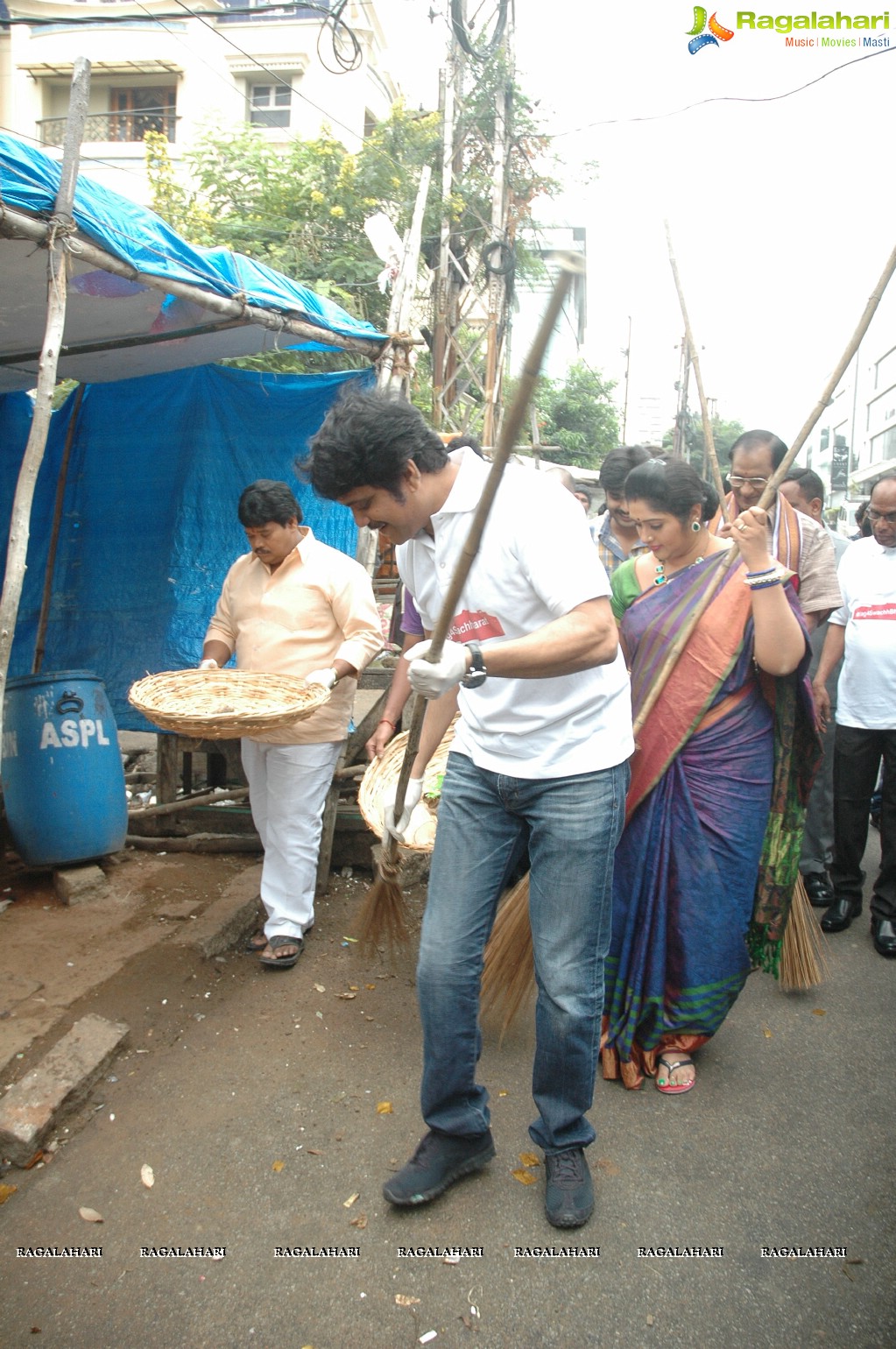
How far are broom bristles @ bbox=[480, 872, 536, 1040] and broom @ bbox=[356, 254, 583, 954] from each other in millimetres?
319

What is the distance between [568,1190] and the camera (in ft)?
7.50

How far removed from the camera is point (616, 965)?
2.93 m

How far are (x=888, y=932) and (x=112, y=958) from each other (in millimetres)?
3146

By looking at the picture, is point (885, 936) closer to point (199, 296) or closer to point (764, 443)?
point (764, 443)

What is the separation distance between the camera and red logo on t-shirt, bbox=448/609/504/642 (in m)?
2.12

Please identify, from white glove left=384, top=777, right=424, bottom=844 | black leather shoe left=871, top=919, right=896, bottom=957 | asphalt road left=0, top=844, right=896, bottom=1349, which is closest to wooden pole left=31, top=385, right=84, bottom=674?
asphalt road left=0, top=844, right=896, bottom=1349

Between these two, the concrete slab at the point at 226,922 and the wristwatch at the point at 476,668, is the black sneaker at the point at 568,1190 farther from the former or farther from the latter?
the concrete slab at the point at 226,922

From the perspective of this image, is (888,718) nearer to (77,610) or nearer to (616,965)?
(616,965)

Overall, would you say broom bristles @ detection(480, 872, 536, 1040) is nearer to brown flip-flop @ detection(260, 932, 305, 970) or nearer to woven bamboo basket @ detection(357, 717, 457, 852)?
woven bamboo basket @ detection(357, 717, 457, 852)

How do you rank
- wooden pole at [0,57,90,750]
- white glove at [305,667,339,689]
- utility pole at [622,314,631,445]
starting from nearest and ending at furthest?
wooden pole at [0,57,90,750] → white glove at [305,667,339,689] → utility pole at [622,314,631,445]

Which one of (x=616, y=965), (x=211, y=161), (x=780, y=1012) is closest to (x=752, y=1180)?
(x=616, y=965)

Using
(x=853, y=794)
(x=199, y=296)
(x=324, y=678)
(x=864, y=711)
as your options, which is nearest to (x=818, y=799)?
(x=853, y=794)

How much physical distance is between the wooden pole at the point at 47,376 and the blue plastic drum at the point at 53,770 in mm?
981

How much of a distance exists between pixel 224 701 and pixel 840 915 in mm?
2849
